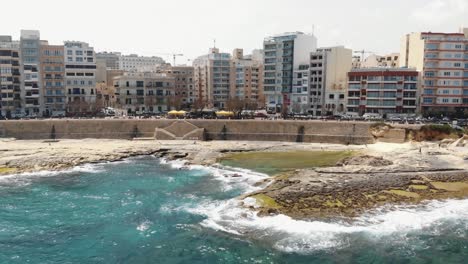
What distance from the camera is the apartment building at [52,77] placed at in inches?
4670

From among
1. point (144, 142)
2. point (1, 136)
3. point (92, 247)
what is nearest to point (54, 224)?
point (92, 247)

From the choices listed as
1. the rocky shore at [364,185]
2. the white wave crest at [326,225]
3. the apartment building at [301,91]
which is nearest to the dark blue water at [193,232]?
the white wave crest at [326,225]

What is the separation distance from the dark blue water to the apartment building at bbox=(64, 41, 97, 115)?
78163 millimetres

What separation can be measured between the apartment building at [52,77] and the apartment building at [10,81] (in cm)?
645

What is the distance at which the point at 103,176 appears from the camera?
182ft

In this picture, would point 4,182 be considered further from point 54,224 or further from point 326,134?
point 326,134

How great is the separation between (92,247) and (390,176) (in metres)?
34.5

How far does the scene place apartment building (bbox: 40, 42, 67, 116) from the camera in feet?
389

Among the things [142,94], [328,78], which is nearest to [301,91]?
[328,78]

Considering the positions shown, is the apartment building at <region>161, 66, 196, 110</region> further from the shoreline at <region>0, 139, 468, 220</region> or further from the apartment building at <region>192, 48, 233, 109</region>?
the shoreline at <region>0, 139, 468, 220</region>

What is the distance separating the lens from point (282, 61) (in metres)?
129

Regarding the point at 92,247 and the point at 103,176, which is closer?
the point at 92,247

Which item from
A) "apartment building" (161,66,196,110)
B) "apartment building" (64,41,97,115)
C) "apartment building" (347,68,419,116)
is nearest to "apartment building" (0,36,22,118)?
"apartment building" (64,41,97,115)

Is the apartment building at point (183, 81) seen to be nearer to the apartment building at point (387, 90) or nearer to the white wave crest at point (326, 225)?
the apartment building at point (387, 90)
